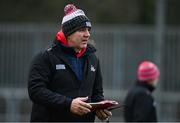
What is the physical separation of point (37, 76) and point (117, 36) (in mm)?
10398

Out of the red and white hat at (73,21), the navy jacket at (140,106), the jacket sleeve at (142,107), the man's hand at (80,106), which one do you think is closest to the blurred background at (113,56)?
the navy jacket at (140,106)

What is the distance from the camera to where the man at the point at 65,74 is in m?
7.47

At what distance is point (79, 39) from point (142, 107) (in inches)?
125

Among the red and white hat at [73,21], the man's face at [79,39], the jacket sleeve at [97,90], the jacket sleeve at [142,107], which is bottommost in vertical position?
the jacket sleeve at [142,107]

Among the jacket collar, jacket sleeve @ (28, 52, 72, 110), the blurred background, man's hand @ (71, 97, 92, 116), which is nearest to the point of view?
man's hand @ (71, 97, 92, 116)

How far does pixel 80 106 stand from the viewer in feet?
23.7

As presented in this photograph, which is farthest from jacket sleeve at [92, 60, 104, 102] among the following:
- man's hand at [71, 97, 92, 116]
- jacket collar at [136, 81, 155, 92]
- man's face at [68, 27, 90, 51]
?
jacket collar at [136, 81, 155, 92]

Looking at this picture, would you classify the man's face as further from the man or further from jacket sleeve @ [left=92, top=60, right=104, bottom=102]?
jacket sleeve @ [left=92, top=60, right=104, bottom=102]

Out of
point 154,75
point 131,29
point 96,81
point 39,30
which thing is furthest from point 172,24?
point 96,81

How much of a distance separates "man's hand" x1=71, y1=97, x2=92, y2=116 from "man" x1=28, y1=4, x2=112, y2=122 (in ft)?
0.40

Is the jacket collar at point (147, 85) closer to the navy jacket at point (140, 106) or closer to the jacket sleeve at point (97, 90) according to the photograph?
the navy jacket at point (140, 106)

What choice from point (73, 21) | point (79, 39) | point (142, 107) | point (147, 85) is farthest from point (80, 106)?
point (147, 85)

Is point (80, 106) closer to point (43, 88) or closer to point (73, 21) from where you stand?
point (43, 88)

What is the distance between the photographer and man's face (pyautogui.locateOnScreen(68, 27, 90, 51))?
759cm
